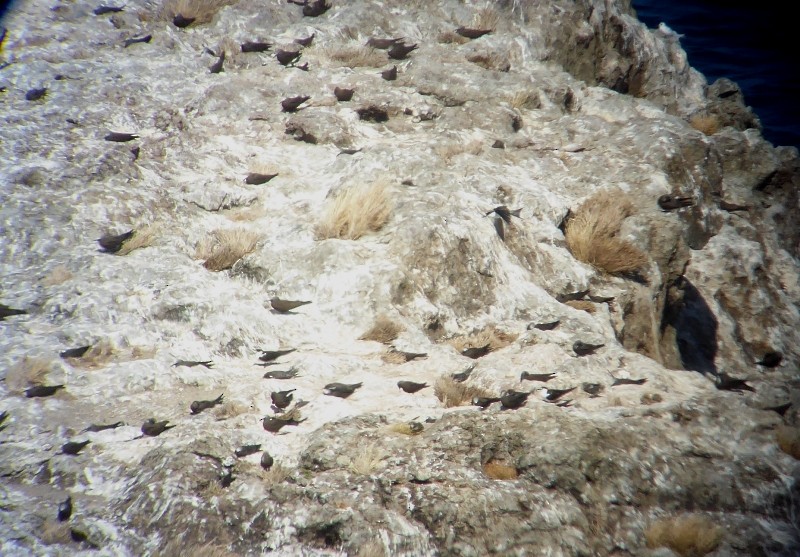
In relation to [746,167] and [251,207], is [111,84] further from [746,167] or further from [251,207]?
[746,167]

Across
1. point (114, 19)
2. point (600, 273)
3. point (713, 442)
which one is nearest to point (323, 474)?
point (713, 442)

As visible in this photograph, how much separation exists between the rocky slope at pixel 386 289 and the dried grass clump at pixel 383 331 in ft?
0.12

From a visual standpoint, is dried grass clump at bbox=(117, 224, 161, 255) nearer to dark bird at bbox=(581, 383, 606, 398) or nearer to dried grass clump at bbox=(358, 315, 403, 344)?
dried grass clump at bbox=(358, 315, 403, 344)

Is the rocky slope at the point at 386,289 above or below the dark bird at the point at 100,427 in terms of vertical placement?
above

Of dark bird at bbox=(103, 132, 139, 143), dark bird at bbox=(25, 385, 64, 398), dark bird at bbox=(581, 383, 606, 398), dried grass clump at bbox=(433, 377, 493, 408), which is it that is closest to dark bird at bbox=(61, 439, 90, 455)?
dark bird at bbox=(25, 385, 64, 398)

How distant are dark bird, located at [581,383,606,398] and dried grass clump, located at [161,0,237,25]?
328 inches

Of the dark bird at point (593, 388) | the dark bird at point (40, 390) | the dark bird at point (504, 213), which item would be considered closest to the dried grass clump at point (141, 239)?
the dark bird at point (40, 390)

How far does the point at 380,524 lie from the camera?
11.4ft

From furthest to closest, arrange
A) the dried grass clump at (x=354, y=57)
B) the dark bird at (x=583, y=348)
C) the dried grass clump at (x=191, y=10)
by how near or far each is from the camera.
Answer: the dried grass clump at (x=191, y=10) → the dried grass clump at (x=354, y=57) → the dark bird at (x=583, y=348)

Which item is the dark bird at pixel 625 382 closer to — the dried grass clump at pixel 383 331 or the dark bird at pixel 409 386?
the dark bird at pixel 409 386

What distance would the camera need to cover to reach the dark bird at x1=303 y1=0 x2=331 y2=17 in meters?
9.66

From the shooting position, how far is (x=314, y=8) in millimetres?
9648

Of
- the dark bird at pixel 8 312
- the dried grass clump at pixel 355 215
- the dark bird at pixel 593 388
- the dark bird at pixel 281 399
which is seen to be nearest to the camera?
the dark bird at pixel 281 399

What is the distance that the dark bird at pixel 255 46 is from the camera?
8742 millimetres
